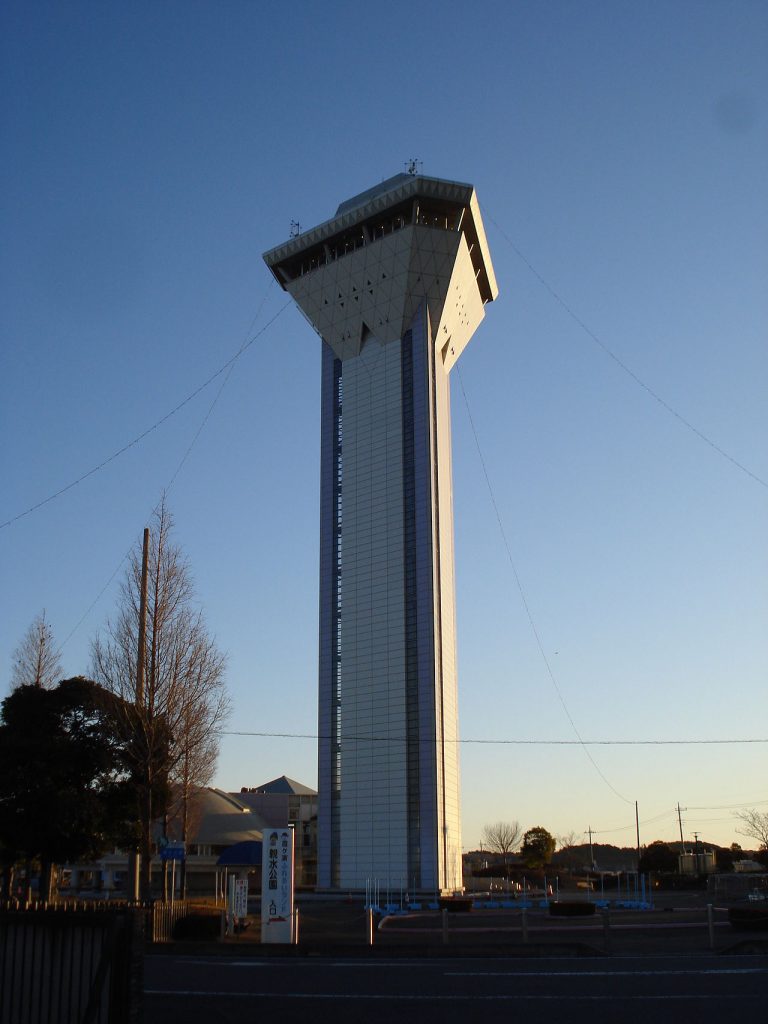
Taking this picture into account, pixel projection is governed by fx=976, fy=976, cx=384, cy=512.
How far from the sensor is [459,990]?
1709 cm

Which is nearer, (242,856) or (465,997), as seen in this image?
(465,997)

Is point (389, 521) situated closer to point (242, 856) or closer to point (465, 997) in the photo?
point (242, 856)

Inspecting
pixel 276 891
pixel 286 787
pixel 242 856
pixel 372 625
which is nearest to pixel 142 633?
pixel 276 891

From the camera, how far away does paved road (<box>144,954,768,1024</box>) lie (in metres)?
14.5

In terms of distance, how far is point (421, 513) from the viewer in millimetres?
75375

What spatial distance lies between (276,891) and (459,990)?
1254cm

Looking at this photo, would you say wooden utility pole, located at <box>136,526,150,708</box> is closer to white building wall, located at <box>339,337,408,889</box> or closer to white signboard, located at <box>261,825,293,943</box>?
white signboard, located at <box>261,825,293,943</box>

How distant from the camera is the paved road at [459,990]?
569 inches

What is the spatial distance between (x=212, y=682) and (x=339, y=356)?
177 feet

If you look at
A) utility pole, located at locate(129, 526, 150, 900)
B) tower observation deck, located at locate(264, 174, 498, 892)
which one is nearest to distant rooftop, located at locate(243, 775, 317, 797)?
tower observation deck, located at locate(264, 174, 498, 892)

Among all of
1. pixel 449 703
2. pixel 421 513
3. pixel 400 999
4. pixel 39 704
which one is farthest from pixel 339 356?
pixel 400 999

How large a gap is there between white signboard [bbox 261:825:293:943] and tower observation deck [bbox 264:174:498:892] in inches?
1646

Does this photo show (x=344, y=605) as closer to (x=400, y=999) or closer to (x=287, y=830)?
(x=287, y=830)

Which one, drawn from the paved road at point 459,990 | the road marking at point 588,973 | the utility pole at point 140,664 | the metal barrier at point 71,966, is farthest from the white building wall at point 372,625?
the metal barrier at point 71,966
